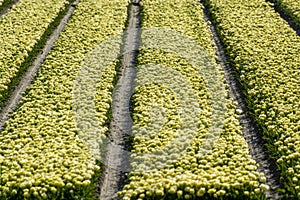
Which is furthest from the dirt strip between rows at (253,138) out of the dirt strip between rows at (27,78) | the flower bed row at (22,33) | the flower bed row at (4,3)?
the flower bed row at (4,3)

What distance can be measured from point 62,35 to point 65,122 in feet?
23.3

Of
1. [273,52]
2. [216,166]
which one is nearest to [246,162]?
[216,166]

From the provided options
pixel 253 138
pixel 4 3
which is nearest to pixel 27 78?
pixel 253 138

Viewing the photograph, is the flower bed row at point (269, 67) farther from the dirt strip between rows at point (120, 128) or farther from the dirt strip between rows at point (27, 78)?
the dirt strip between rows at point (27, 78)

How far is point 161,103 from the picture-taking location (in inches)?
528

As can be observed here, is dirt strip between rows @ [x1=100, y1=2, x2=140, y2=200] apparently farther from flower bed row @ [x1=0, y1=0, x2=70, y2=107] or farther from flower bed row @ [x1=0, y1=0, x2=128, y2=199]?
flower bed row @ [x1=0, y1=0, x2=70, y2=107]

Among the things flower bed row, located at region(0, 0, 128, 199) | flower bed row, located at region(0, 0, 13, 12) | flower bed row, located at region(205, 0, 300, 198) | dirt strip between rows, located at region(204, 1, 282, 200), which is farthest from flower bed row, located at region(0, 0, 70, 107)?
flower bed row, located at region(205, 0, 300, 198)

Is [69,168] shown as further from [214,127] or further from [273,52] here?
[273,52]

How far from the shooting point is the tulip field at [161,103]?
10.1 metres

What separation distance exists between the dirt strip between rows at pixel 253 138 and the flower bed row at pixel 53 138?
145 inches

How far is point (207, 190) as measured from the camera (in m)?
9.62

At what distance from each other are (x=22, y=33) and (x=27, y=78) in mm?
3679

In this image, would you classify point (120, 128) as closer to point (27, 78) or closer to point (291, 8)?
point (27, 78)

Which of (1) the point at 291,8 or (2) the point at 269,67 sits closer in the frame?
(2) the point at 269,67
